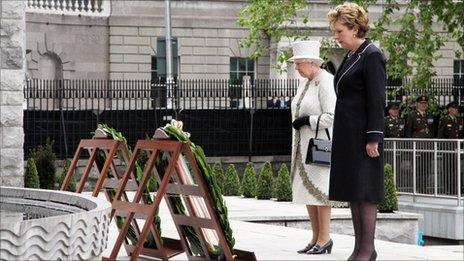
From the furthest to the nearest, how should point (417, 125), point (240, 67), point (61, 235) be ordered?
point (240, 67), point (417, 125), point (61, 235)

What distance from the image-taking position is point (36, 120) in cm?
3212

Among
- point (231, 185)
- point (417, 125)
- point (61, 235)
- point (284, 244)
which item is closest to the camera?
point (61, 235)

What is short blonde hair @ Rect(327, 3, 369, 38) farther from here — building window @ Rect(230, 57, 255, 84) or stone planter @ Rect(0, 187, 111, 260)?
building window @ Rect(230, 57, 255, 84)

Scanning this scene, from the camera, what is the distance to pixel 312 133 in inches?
524

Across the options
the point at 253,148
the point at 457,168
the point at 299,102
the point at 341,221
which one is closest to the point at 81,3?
the point at 253,148

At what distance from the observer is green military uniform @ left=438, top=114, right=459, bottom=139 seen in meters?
32.1

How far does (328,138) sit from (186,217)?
82.2 inches

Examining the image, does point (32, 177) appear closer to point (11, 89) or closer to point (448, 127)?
point (11, 89)

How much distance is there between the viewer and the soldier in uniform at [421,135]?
2414 centimetres

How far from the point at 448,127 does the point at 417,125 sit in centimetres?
125

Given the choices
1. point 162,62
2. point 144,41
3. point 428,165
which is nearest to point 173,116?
point 162,62

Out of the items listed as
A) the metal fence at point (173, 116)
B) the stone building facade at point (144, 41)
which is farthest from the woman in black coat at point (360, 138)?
the stone building facade at point (144, 41)

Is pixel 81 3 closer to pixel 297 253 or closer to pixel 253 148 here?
pixel 253 148

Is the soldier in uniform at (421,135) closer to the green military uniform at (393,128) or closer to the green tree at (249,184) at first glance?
the green military uniform at (393,128)
